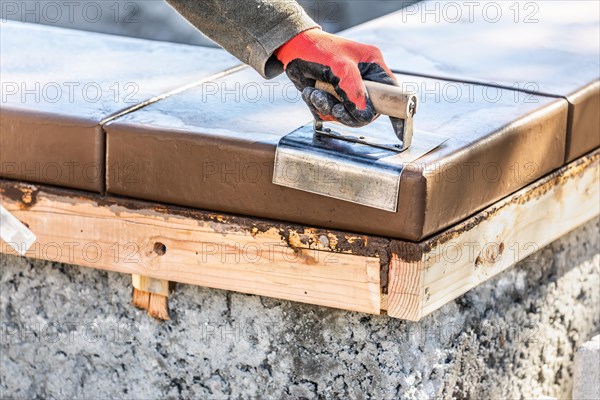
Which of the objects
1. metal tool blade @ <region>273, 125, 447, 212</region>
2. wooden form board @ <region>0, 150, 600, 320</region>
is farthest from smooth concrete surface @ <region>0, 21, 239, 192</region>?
metal tool blade @ <region>273, 125, 447, 212</region>

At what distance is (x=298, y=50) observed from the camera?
1956mm

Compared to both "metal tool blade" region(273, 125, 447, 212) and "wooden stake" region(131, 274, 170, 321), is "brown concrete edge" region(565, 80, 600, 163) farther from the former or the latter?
"wooden stake" region(131, 274, 170, 321)

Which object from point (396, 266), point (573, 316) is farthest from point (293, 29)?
point (573, 316)

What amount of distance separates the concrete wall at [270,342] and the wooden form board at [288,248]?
79mm

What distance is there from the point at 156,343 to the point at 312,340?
0.38 meters

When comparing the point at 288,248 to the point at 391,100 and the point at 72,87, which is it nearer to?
the point at 391,100

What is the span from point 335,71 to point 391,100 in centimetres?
13

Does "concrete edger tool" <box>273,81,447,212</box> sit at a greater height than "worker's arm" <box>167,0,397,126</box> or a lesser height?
lesser

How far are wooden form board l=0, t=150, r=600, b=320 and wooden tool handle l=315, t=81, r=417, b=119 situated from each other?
249 mm

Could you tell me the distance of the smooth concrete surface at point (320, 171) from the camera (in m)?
1.91

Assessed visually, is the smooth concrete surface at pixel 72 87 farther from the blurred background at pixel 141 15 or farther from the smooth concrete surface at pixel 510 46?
the blurred background at pixel 141 15

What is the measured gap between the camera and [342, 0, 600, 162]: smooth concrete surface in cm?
237

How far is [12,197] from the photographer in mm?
2217

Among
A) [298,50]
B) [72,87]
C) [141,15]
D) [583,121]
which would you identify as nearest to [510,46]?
[583,121]
